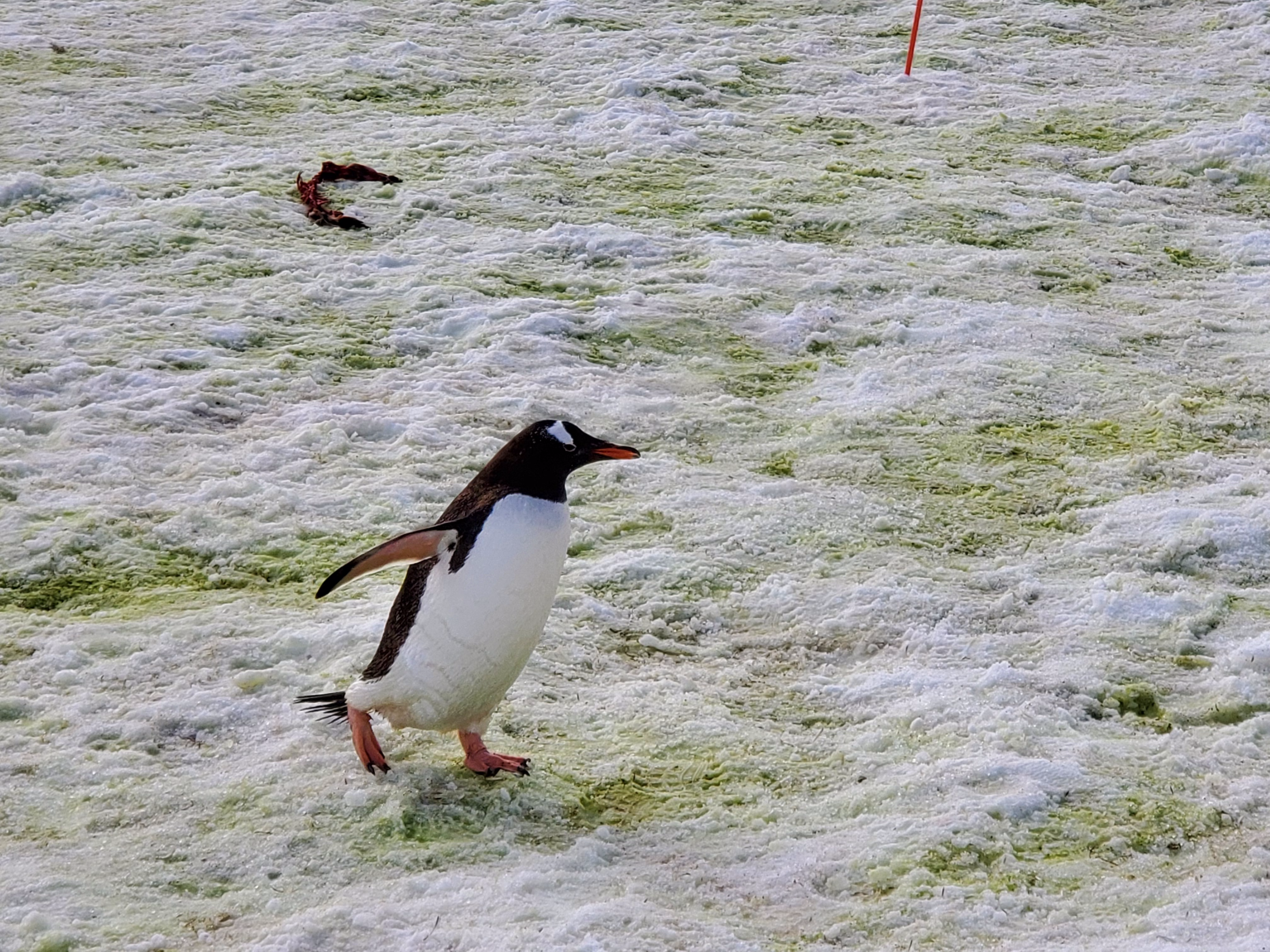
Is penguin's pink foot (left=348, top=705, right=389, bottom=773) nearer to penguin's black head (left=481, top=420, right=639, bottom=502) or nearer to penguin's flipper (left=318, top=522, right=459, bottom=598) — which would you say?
penguin's flipper (left=318, top=522, right=459, bottom=598)

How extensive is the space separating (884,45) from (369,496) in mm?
5631

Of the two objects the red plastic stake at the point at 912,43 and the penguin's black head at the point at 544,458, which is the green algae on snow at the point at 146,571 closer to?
the penguin's black head at the point at 544,458

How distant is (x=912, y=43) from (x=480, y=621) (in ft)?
20.7

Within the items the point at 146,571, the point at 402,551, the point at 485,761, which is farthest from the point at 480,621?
the point at 146,571

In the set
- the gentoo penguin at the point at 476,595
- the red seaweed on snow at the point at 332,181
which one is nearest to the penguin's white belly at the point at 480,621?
the gentoo penguin at the point at 476,595

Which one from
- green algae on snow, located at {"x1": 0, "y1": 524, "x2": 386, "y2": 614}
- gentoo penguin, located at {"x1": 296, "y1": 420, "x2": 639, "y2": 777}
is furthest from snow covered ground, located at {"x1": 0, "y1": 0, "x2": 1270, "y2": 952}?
gentoo penguin, located at {"x1": 296, "y1": 420, "x2": 639, "y2": 777}

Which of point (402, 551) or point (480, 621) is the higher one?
point (402, 551)

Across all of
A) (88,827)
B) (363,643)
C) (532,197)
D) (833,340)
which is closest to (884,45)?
(532,197)

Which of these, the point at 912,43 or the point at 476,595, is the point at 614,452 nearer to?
the point at 476,595

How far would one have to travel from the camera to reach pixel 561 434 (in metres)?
3.16

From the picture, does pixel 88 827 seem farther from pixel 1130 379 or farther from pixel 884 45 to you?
pixel 884 45

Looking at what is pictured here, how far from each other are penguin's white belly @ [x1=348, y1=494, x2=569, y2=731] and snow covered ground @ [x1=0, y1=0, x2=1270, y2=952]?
0.67ft

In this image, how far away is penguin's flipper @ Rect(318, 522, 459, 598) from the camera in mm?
3021

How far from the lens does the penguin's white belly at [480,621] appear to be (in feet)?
10.0
